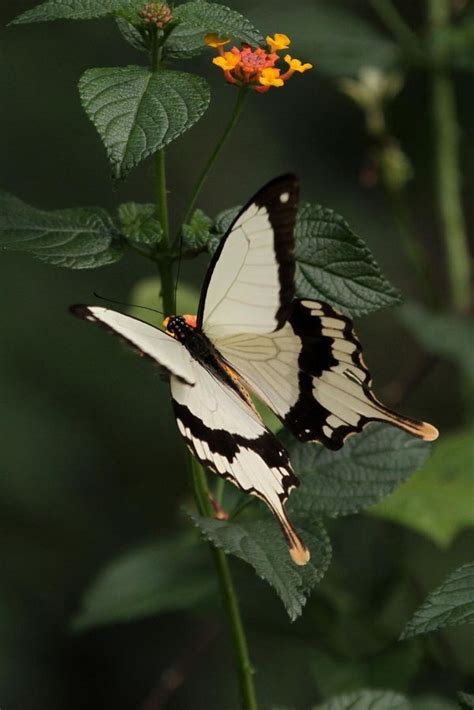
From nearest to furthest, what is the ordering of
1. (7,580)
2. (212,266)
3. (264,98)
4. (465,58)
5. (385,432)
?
(212,266) < (385,432) < (465,58) < (7,580) < (264,98)

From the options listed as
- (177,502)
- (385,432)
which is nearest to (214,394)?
(385,432)

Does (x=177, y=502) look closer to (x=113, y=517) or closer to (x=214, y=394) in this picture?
(x=113, y=517)

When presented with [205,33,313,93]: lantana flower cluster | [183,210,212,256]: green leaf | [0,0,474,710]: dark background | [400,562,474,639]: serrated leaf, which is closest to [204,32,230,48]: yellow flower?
[205,33,313,93]: lantana flower cluster

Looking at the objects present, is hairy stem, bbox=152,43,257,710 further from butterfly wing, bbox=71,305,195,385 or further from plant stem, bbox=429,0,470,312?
plant stem, bbox=429,0,470,312

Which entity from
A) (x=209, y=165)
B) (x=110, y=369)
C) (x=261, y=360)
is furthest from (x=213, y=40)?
(x=110, y=369)

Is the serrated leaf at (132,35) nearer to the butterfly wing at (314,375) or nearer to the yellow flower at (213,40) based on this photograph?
the yellow flower at (213,40)

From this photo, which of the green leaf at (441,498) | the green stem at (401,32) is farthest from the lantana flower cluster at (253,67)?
the green stem at (401,32)
